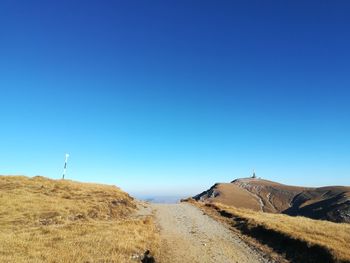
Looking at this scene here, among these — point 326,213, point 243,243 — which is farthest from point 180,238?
point 326,213

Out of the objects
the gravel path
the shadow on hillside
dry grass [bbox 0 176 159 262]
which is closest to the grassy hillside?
the shadow on hillside

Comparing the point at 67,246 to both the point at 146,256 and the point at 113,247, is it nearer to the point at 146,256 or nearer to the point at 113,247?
the point at 113,247

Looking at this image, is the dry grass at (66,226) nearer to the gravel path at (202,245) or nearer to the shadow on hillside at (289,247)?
the gravel path at (202,245)

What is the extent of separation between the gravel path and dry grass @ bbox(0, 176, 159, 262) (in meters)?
1.34

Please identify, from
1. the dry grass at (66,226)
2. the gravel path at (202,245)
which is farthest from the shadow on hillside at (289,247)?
the dry grass at (66,226)

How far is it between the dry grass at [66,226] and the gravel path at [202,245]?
4.39 ft

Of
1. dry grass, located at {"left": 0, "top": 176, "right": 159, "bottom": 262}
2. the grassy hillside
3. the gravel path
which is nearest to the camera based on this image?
the grassy hillside

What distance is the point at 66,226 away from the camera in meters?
29.0

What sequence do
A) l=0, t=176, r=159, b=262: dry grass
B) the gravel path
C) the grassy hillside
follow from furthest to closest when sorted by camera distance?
the gravel path → l=0, t=176, r=159, b=262: dry grass → the grassy hillside

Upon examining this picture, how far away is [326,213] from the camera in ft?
483

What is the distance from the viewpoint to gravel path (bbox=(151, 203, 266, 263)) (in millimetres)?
20656

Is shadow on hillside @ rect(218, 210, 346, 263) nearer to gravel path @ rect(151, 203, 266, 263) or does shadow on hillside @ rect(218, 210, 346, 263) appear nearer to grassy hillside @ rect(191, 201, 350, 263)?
grassy hillside @ rect(191, 201, 350, 263)

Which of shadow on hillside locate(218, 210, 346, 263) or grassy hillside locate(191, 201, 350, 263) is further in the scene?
shadow on hillside locate(218, 210, 346, 263)

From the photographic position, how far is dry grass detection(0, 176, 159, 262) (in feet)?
66.0
